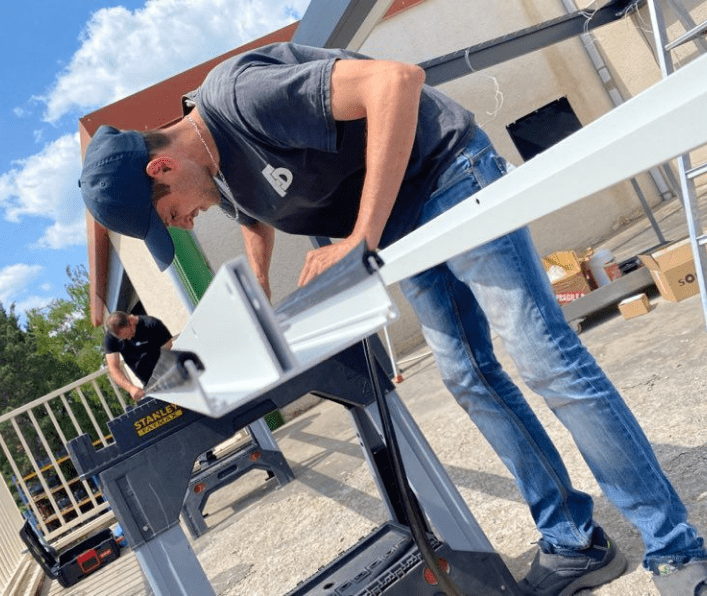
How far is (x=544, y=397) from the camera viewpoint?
1.49 m

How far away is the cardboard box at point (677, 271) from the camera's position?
3.88m

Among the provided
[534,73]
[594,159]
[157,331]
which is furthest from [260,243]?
[534,73]

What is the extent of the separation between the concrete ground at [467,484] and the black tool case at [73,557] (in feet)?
0.34

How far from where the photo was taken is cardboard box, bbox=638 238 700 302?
3.88m

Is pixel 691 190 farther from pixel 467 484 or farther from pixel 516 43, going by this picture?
pixel 516 43

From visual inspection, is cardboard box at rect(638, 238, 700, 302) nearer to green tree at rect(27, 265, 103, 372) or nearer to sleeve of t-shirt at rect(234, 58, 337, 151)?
sleeve of t-shirt at rect(234, 58, 337, 151)

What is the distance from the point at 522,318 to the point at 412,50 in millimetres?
7551

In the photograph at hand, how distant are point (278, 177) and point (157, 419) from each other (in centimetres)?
63

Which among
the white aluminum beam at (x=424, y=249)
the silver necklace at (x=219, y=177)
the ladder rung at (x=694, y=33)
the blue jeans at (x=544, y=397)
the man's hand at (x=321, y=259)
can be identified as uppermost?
the silver necklace at (x=219, y=177)

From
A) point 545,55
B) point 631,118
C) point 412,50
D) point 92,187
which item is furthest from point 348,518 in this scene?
point 545,55

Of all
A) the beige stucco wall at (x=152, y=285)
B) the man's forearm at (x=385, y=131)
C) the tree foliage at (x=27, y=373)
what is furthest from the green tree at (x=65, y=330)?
the man's forearm at (x=385, y=131)

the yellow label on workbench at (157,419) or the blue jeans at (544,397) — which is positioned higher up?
the yellow label on workbench at (157,419)

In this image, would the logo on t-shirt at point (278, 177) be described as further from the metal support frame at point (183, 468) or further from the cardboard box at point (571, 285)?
the cardboard box at point (571, 285)

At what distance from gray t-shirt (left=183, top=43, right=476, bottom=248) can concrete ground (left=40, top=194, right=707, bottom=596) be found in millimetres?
1112
